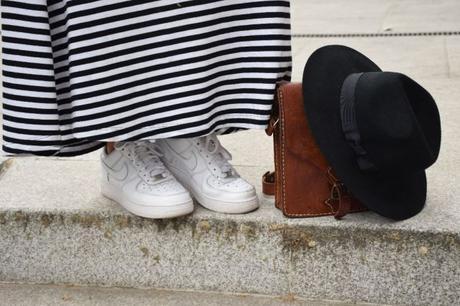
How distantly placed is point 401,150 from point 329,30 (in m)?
3.08

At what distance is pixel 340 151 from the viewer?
5.74 feet

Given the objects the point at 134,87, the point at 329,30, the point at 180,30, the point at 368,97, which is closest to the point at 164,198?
the point at 134,87

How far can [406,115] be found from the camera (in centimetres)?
163

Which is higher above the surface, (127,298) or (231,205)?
(231,205)

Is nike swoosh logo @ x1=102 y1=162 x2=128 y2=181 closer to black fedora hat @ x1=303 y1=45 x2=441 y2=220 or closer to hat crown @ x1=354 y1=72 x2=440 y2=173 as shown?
black fedora hat @ x1=303 y1=45 x2=441 y2=220

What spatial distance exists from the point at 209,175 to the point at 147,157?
16cm

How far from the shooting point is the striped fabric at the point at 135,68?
1.68 m

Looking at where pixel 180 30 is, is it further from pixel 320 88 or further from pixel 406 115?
pixel 406 115

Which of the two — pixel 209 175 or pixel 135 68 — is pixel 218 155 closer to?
pixel 209 175

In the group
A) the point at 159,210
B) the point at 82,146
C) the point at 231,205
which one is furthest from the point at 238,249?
the point at 82,146

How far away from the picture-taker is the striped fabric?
1681mm

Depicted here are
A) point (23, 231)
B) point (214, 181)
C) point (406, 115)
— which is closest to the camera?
point (406, 115)

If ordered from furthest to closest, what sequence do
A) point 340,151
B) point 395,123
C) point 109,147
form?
point 109,147
point 340,151
point 395,123

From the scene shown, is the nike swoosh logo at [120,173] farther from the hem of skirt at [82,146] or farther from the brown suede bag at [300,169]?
the brown suede bag at [300,169]
